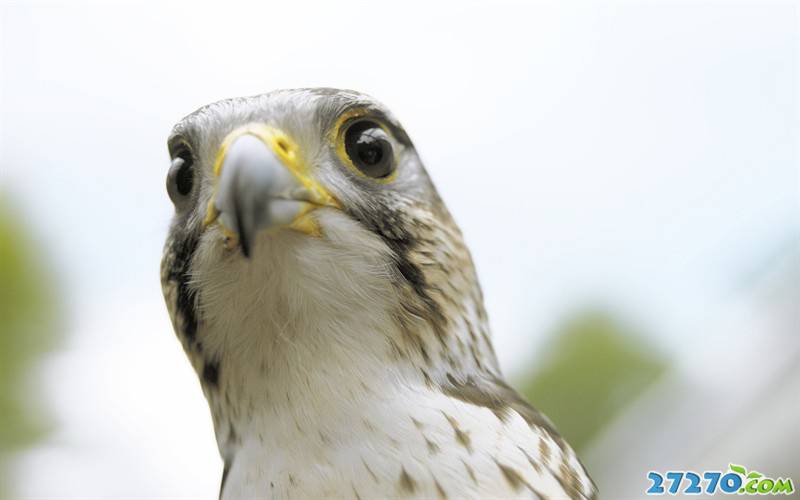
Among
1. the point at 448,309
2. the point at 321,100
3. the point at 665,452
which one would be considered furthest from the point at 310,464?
the point at 665,452

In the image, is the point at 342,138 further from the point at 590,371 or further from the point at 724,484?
the point at 590,371

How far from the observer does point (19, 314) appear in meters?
6.18

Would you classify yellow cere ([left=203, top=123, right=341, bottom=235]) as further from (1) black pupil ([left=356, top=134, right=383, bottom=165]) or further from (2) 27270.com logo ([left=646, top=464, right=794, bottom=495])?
(2) 27270.com logo ([left=646, top=464, right=794, bottom=495])

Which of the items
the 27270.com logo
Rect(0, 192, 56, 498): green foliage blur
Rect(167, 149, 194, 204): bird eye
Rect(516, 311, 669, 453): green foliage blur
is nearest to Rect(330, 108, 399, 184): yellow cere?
Rect(167, 149, 194, 204): bird eye

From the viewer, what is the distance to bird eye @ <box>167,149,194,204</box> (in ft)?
5.02

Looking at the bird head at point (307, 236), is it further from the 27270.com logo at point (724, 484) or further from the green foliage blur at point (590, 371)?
the green foliage blur at point (590, 371)

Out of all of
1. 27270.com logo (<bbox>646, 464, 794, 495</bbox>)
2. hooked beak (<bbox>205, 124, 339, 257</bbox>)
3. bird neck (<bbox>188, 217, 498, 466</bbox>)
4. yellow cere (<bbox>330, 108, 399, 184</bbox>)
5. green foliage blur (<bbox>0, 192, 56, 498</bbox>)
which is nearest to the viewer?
hooked beak (<bbox>205, 124, 339, 257</bbox>)

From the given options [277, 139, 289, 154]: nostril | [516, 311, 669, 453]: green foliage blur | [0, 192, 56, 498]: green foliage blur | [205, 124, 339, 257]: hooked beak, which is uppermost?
[277, 139, 289, 154]: nostril

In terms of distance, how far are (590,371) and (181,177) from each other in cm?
613

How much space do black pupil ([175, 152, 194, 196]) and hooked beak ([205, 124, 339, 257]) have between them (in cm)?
19

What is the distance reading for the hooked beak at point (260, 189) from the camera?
48.0 inches

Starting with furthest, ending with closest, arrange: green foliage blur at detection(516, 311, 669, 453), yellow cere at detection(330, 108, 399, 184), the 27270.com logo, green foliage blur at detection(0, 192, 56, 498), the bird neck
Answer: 1. green foliage blur at detection(516, 311, 669, 453)
2. green foliage blur at detection(0, 192, 56, 498)
3. the 27270.com logo
4. yellow cere at detection(330, 108, 399, 184)
5. the bird neck

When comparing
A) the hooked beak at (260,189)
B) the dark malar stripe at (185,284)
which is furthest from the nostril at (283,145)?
the dark malar stripe at (185,284)

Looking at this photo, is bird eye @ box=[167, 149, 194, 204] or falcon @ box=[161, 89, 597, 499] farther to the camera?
bird eye @ box=[167, 149, 194, 204]
